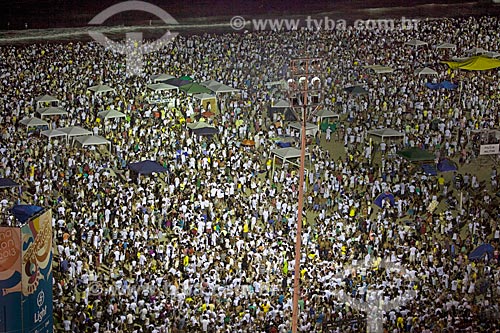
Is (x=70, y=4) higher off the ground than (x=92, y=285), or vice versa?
(x=70, y=4)

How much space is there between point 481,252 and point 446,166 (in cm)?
747

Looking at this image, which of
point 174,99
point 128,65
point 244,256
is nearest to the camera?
point 244,256

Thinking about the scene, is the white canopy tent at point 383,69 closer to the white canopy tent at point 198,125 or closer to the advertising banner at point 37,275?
the white canopy tent at point 198,125

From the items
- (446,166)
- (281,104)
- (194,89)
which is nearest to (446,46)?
(281,104)

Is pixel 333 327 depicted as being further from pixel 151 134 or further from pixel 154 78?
pixel 154 78

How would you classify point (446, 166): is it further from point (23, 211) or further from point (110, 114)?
point (23, 211)

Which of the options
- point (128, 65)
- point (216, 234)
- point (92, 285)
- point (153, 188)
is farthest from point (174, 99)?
point (92, 285)

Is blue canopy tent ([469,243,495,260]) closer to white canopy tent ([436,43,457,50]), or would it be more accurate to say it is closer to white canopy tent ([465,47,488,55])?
white canopy tent ([465,47,488,55])

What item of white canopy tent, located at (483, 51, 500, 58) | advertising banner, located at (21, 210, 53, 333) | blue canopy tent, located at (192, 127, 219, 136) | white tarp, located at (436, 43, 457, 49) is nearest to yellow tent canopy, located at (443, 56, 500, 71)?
white canopy tent, located at (483, 51, 500, 58)

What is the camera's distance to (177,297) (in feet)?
85.6

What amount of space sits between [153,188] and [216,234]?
445cm

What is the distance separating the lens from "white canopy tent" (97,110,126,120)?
40772 mm

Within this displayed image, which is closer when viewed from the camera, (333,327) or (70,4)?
(333,327)

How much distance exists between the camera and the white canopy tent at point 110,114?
1605 inches
